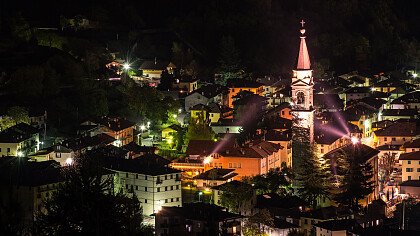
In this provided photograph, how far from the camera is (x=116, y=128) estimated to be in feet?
116

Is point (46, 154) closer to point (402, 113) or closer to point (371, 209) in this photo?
point (371, 209)

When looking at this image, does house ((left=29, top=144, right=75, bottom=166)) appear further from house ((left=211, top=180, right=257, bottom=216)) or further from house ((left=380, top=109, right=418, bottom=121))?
house ((left=380, top=109, right=418, bottom=121))

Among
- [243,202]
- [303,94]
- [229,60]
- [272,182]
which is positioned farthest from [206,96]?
[243,202]

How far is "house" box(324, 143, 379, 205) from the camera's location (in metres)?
30.6

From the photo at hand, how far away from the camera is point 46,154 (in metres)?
31.9

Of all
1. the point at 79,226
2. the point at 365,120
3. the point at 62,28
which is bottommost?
the point at 79,226

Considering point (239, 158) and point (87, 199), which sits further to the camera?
point (239, 158)

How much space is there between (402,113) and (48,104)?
13.4m

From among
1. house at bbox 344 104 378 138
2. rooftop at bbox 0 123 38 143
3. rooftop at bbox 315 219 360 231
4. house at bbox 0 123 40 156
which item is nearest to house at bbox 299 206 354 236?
rooftop at bbox 315 219 360 231

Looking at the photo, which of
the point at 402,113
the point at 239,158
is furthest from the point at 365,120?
the point at 239,158

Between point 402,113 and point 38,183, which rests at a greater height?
point 402,113

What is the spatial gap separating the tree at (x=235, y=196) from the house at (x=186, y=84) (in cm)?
1647

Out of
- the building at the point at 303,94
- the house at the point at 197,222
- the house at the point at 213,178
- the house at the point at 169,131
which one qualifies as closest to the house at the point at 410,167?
the building at the point at 303,94

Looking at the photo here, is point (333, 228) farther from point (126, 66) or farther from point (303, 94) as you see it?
point (126, 66)
